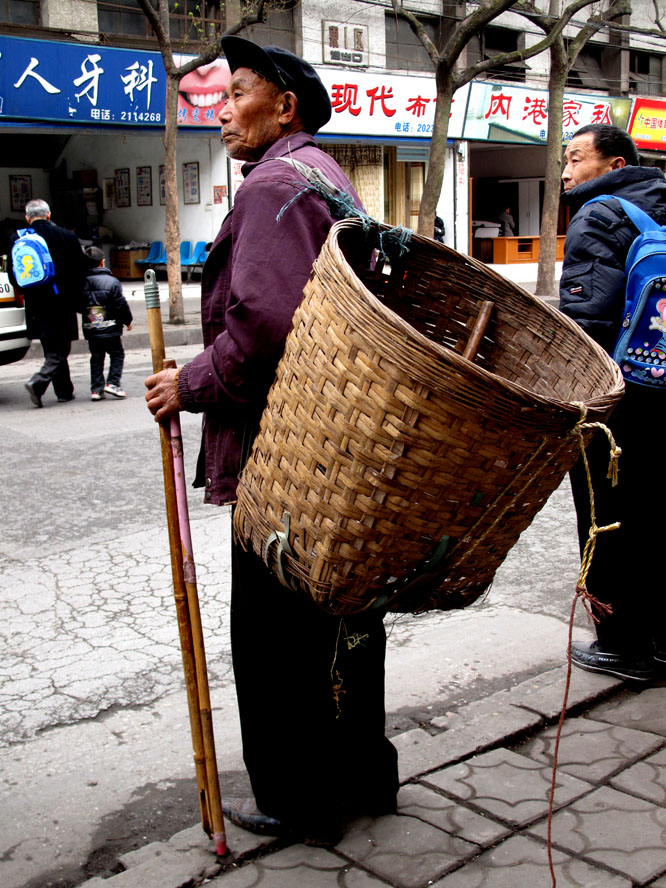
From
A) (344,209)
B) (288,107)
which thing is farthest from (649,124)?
(344,209)

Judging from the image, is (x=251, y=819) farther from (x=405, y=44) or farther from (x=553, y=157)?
(x=405, y=44)

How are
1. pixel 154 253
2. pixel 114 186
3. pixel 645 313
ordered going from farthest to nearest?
pixel 114 186
pixel 154 253
pixel 645 313

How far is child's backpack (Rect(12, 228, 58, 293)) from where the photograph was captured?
30.3 feet

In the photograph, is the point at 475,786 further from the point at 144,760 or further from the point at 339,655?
the point at 144,760

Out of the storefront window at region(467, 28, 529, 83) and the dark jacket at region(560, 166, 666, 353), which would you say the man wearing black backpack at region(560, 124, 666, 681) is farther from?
the storefront window at region(467, 28, 529, 83)

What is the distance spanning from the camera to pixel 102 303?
31.2 feet

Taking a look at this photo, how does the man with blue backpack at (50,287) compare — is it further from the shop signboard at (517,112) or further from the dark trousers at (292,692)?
the shop signboard at (517,112)

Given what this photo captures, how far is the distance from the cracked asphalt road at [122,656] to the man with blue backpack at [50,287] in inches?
120

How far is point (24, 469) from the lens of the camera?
6.71 meters

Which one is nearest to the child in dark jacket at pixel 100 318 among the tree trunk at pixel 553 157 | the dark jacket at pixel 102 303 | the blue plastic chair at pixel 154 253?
the dark jacket at pixel 102 303

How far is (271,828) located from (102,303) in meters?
7.77

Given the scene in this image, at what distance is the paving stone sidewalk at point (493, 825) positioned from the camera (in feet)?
7.41

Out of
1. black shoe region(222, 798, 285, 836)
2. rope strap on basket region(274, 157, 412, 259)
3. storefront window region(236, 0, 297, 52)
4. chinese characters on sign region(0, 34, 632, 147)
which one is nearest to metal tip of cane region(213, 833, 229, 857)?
black shoe region(222, 798, 285, 836)

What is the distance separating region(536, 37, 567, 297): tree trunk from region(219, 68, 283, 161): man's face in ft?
55.2
